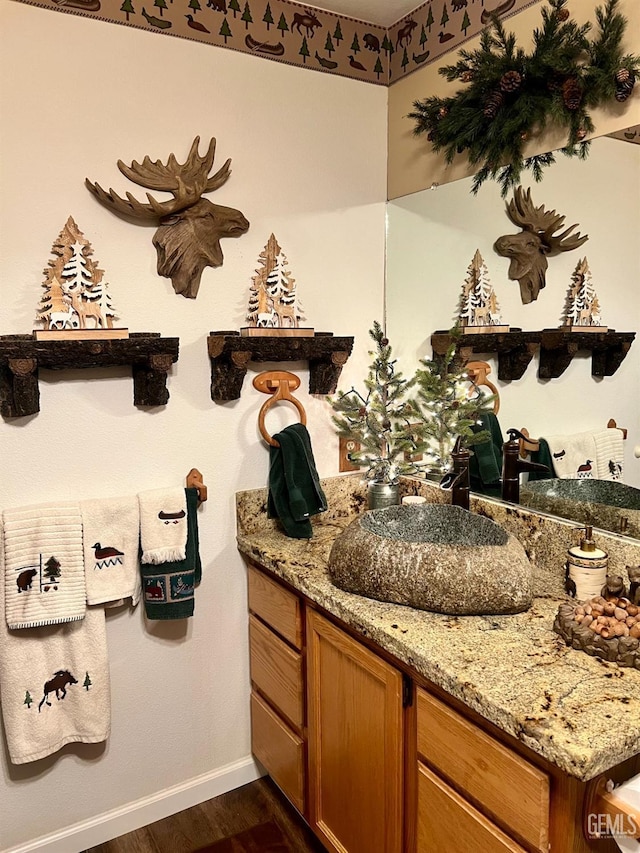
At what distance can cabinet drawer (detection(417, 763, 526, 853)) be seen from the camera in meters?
1.23

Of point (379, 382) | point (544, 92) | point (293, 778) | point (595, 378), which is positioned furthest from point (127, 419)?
point (544, 92)

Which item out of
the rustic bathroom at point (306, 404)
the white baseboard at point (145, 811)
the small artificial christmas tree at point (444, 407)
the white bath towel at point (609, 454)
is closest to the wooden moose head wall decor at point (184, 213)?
the rustic bathroom at point (306, 404)

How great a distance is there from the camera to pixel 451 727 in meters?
1.32

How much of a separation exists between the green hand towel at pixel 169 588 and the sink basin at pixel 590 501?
1.02 metres

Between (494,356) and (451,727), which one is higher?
(494,356)

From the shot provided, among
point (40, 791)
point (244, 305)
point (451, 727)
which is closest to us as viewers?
point (451, 727)

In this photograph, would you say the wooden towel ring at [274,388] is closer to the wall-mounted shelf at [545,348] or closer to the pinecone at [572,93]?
the wall-mounted shelf at [545,348]

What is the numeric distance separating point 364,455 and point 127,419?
0.81 meters

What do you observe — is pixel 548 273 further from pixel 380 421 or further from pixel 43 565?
pixel 43 565

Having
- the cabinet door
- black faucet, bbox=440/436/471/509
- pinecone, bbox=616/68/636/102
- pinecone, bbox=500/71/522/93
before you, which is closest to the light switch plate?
black faucet, bbox=440/436/471/509

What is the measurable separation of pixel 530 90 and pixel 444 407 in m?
0.95

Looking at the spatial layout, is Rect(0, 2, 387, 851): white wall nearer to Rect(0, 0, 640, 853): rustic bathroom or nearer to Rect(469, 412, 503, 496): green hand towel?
Rect(0, 0, 640, 853): rustic bathroom

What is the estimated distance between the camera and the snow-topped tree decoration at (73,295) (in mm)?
1769

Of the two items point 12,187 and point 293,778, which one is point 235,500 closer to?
point 293,778
